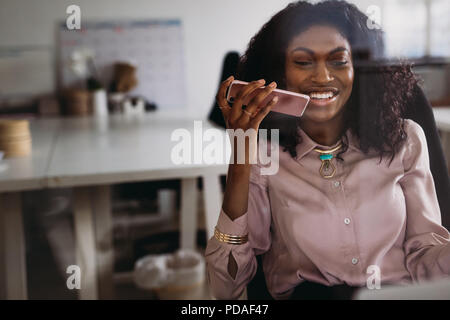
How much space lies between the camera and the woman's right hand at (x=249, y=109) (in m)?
0.61

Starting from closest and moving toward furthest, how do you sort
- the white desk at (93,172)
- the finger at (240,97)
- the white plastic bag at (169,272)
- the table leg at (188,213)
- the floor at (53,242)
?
the finger at (240,97) < the white desk at (93,172) < the floor at (53,242) < the table leg at (188,213) < the white plastic bag at (169,272)

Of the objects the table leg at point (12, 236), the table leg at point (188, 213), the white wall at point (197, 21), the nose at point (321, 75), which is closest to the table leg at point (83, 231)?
the table leg at point (12, 236)

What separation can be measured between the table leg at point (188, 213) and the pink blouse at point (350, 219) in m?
0.65

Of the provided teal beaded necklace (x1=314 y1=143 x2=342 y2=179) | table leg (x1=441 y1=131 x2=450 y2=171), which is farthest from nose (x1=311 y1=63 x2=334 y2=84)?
table leg (x1=441 y1=131 x2=450 y2=171)

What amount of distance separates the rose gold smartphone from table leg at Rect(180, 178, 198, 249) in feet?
2.32

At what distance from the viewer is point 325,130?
0.66 metres

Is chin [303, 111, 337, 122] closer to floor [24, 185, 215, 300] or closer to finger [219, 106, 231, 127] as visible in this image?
finger [219, 106, 231, 127]

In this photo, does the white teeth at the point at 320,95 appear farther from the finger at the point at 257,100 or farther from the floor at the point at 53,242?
the floor at the point at 53,242

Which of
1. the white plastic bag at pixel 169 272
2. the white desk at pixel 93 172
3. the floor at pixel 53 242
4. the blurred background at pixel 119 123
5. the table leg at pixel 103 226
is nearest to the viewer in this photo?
the blurred background at pixel 119 123

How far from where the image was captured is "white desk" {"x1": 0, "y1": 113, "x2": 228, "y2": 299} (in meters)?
1.11

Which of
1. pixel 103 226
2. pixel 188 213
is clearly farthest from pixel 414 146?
pixel 103 226

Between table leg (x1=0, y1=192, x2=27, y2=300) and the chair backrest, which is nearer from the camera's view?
A: the chair backrest

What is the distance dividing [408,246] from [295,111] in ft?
0.89

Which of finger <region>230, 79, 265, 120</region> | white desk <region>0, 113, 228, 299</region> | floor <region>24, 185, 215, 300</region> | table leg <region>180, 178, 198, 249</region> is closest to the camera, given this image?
finger <region>230, 79, 265, 120</region>
